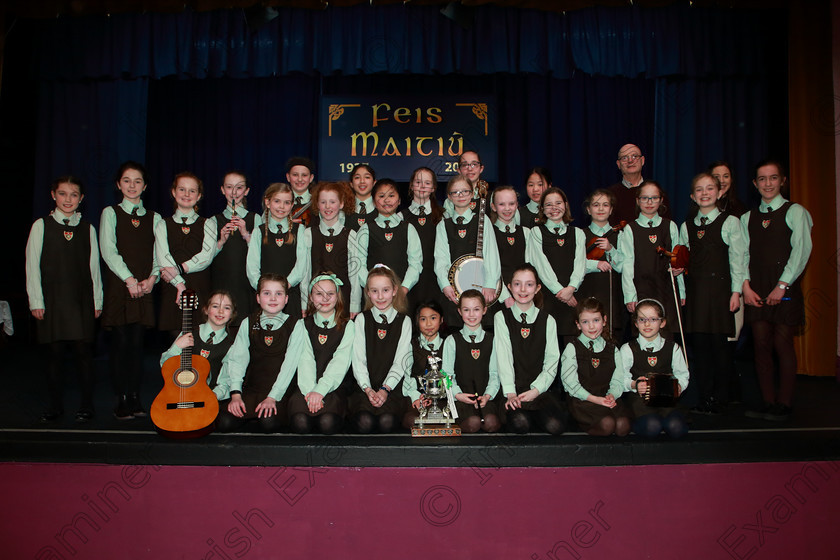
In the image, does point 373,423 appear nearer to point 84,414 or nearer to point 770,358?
point 84,414

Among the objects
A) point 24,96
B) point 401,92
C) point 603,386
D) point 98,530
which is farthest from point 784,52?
point 24,96

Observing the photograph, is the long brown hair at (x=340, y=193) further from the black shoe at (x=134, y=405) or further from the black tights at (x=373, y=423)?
the black shoe at (x=134, y=405)

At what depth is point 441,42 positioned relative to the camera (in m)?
5.14

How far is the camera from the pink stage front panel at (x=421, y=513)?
236 centimetres

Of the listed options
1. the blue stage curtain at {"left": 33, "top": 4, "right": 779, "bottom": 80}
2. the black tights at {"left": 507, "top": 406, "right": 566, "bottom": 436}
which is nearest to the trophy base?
the black tights at {"left": 507, "top": 406, "right": 566, "bottom": 436}

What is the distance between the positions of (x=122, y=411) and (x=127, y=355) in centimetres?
31

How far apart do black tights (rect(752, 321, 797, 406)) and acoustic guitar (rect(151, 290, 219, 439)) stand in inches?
113

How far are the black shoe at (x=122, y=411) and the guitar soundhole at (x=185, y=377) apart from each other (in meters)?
0.60

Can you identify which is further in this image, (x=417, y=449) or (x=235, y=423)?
(x=235, y=423)

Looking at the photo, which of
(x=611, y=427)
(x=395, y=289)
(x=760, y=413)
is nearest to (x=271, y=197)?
(x=395, y=289)

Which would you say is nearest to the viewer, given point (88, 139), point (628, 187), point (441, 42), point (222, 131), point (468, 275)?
point (468, 275)

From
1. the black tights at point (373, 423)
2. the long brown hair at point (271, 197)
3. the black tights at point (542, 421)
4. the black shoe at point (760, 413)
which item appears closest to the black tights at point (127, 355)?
the long brown hair at point (271, 197)

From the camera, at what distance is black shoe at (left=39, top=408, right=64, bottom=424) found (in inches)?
115

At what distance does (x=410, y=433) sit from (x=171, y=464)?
107 cm
